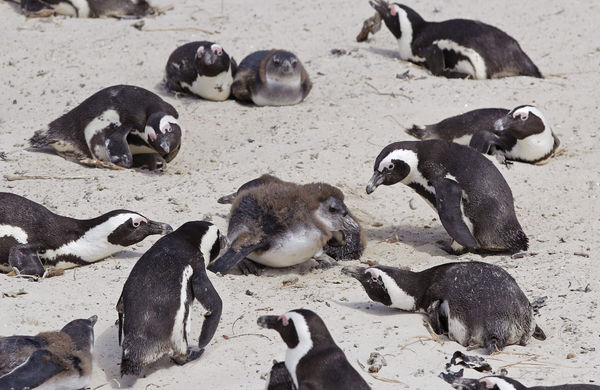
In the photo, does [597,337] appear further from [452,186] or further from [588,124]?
[588,124]

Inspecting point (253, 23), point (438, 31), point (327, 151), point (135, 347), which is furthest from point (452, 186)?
point (253, 23)

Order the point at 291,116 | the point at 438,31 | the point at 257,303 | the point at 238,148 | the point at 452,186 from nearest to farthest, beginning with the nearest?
the point at 257,303 → the point at 452,186 → the point at 238,148 → the point at 291,116 → the point at 438,31

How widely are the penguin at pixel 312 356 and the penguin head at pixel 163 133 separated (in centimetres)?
374

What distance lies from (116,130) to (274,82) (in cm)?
172

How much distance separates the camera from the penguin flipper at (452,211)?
20.0 feet

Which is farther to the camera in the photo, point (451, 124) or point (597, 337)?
point (451, 124)

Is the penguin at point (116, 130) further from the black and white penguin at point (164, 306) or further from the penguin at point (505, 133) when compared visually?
the black and white penguin at point (164, 306)

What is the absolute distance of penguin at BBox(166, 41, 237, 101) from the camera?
9008 mm

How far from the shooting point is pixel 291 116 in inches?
339

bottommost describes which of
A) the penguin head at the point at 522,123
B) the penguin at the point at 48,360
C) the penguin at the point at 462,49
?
the penguin at the point at 48,360

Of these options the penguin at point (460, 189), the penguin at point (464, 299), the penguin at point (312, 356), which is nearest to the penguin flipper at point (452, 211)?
the penguin at point (460, 189)

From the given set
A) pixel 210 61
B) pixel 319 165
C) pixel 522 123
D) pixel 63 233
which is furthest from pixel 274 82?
pixel 63 233

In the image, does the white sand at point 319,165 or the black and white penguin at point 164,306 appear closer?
the black and white penguin at point 164,306

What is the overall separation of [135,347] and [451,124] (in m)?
4.50
